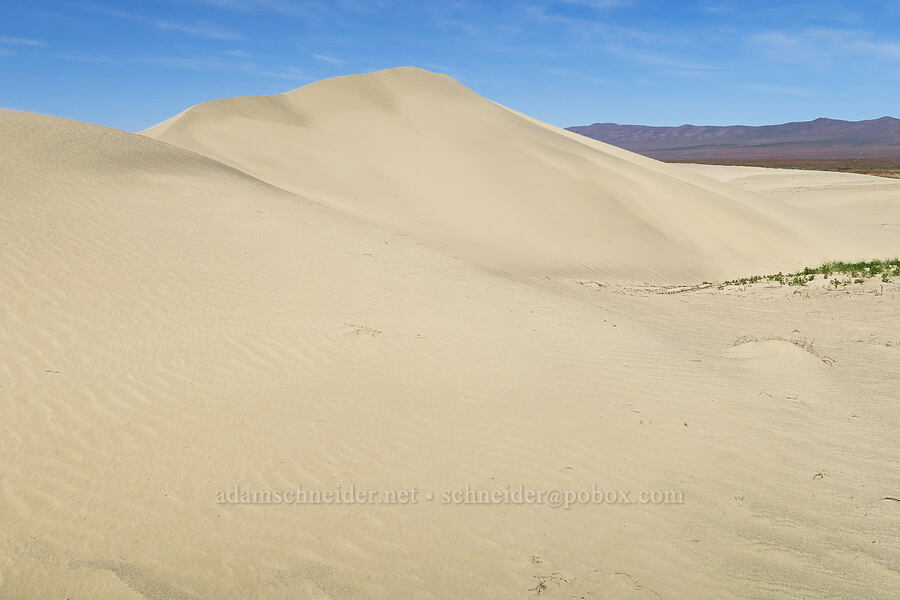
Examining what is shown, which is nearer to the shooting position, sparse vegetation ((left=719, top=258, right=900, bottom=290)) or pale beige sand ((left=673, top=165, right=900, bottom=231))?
sparse vegetation ((left=719, top=258, right=900, bottom=290))

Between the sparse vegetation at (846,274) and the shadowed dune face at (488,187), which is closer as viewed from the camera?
the sparse vegetation at (846,274)

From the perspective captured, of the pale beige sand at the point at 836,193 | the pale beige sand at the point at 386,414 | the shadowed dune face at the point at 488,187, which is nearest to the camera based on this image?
the pale beige sand at the point at 386,414

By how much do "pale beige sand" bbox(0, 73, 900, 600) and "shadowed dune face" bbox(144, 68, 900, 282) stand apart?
16.9 ft

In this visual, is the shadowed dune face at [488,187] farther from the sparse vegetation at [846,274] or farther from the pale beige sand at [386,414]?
the pale beige sand at [386,414]

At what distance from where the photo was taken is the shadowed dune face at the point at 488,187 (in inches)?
648

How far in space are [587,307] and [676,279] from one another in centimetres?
740

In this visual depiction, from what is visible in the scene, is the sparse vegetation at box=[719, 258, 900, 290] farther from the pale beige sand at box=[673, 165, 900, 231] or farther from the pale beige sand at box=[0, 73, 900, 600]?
the pale beige sand at box=[673, 165, 900, 231]

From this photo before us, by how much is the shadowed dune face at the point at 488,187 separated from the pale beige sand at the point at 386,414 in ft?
16.9

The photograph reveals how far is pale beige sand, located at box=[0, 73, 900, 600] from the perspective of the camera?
3.51 metres

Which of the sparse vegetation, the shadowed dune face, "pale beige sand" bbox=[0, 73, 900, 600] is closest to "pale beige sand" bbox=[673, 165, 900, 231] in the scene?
the shadowed dune face

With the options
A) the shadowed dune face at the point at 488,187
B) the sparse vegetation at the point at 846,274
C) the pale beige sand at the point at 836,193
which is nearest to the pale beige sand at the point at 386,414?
the sparse vegetation at the point at 846,274

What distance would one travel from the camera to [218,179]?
1279cm

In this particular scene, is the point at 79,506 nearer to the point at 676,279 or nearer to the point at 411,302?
the point at 411,302

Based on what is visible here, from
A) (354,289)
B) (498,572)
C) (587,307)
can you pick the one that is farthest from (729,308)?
(498,572)
